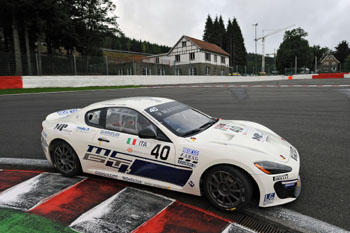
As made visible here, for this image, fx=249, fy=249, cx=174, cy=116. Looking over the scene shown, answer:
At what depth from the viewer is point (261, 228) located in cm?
264

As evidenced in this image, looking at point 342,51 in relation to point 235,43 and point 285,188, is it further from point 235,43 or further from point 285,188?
point 285,188

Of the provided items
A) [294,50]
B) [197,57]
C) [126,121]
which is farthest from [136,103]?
[294,50]

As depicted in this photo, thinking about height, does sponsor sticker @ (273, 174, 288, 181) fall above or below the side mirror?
below

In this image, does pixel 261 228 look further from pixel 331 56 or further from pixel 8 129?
pixel 331 56

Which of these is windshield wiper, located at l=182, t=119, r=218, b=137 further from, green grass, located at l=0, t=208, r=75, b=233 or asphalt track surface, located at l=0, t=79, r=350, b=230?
green grass, located at l=0, t=208, r=75, b=233

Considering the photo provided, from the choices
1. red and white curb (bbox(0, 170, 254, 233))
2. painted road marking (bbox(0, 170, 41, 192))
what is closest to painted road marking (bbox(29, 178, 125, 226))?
red and white curb (bbox(0, 170, 254, 233))

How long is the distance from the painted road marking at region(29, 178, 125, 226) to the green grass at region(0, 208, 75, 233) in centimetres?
8

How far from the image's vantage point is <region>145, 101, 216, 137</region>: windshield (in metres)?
3.48

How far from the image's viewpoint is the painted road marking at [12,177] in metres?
3.82

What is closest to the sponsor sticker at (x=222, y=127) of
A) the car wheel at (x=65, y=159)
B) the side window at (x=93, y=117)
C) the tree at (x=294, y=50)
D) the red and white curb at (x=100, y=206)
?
the red and white curb at (x=100, y=206)

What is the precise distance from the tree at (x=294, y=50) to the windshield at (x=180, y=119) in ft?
301

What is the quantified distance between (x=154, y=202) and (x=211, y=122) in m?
1.59

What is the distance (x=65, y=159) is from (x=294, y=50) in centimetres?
9520

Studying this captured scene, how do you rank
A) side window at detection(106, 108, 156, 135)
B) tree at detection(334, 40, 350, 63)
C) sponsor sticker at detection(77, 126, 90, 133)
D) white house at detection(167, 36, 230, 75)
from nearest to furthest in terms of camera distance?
side window at detection(106, 108, 156, 135)
sponsor sticker at detection(77, 126, 90, 133)
white house at detection(167, 36, 230, 75)
tree at detection(334, 40, 350, 63)
